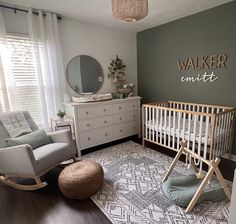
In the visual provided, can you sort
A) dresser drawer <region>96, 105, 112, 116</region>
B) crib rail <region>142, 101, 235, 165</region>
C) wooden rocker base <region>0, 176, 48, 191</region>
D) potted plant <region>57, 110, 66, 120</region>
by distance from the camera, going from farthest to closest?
dresser drawer <region>96, 105, 112, 116</region> → potted plant <region>57, 110, 66, 120</region> → crib rail <region>142, 101, 235, 165</region> → wooden rocker base <region>0, 176, 48, 191</region>

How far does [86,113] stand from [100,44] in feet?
4.96

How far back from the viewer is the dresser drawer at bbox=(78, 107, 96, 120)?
289 cm

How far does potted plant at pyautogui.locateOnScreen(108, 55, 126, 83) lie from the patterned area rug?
1.69 m

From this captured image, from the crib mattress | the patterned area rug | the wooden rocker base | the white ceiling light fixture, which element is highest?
the white ceiling light fixture

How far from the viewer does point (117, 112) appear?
132 inches

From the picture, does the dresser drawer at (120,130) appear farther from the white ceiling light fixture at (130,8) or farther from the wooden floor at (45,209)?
the white ceiling light fixture at (130,8)

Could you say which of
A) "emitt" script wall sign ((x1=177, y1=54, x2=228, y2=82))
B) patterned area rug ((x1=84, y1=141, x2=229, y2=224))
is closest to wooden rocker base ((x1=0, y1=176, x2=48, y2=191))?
patterned area rug ((x1=84, y1=141, x2=229, y2=224))

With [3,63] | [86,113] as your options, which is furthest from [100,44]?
[3,63]

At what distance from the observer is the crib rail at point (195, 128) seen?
88.9 inches

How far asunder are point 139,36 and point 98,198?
3.47 m

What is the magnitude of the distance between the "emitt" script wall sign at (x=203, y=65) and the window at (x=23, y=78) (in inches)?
102

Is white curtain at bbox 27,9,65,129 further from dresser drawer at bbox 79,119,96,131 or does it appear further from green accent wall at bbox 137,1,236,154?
green accent wall at bbox 137,1,236,154

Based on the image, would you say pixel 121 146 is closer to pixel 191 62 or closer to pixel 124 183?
pixel 124 183

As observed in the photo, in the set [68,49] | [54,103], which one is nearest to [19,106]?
[54,103]
